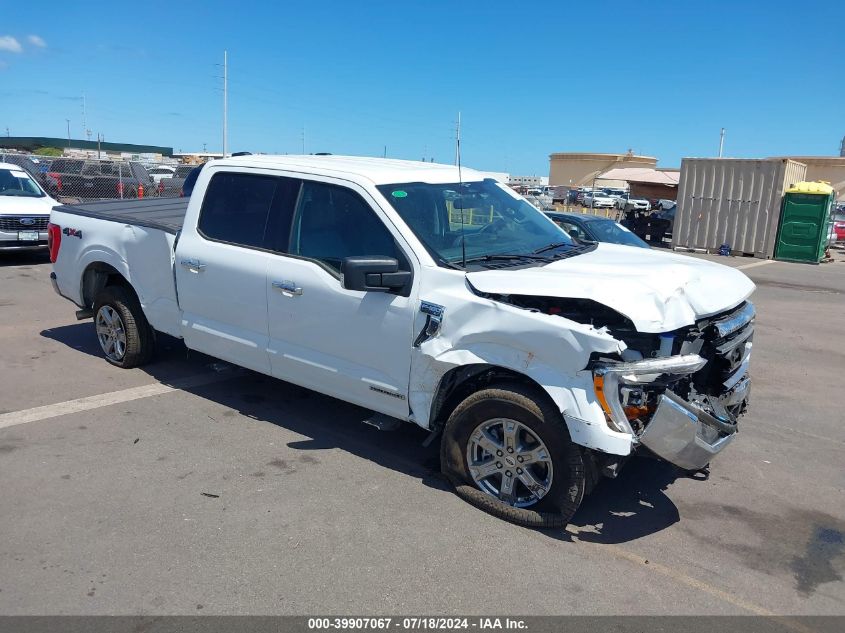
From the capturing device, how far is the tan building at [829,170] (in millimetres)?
41906

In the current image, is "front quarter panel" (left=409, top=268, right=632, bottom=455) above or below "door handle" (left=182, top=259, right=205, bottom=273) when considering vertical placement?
below

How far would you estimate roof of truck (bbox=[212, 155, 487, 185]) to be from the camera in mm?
4781

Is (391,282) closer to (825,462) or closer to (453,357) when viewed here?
(453,357)

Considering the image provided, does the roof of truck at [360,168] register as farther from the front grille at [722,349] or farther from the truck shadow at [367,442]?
the front grille at [722,349]

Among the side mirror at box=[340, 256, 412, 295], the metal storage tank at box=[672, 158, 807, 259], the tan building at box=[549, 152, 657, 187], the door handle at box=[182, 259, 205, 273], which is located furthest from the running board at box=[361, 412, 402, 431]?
the tan building at box=[549, 152, 657, 187]

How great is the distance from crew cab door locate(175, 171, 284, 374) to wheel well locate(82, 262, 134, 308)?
1.16 m

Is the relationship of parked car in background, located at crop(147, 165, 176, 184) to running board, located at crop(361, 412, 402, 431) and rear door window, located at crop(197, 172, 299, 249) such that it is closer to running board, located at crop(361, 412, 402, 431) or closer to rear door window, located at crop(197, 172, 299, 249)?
rear door window, located at crop(197, 172, 299, 249)

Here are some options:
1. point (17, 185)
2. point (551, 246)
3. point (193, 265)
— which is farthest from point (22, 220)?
point (551, 246)

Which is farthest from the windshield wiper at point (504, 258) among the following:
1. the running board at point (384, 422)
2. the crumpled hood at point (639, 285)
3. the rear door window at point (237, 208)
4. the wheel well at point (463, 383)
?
the rear door window at point (237, 208)

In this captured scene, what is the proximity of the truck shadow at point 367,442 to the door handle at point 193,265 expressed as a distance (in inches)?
33.8

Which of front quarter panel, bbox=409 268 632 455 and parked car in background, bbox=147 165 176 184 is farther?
parked car in background, bbox=147 165 176 184

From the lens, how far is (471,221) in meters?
4.90

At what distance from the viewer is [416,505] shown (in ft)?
13.9

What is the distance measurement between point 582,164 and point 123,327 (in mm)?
59985
